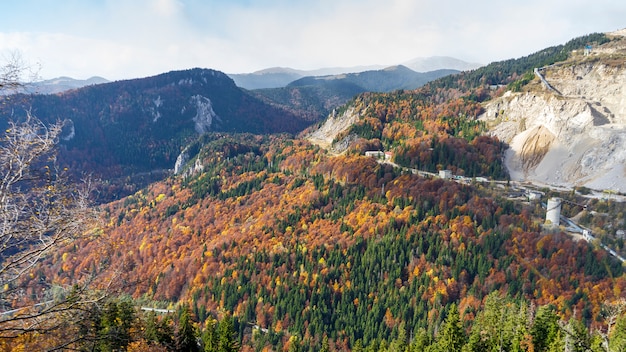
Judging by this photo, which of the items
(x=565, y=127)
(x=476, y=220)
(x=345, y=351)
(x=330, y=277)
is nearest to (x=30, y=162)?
(x=345, y=351)

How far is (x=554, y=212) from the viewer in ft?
253

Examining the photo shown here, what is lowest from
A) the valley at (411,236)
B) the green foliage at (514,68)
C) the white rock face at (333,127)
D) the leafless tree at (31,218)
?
the valley at (411,236)

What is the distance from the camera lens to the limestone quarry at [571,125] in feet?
307

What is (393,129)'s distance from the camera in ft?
451

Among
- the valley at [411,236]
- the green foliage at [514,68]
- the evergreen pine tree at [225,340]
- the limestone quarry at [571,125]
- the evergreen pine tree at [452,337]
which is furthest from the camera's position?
the green foliage at [514,68]

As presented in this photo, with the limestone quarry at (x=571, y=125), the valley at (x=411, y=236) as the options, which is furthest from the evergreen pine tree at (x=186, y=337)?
the limestone quarry at (x=571, y=125)

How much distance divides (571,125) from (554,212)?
38.7 metres

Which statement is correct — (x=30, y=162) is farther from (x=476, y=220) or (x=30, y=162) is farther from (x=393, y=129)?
(x=393, y=129)

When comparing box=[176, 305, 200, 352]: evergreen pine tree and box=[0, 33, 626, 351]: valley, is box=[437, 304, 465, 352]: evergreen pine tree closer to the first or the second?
box=[0, 33, 626, 351]: valley

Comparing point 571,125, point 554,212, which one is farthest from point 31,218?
point 571,125

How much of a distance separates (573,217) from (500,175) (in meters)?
23.4

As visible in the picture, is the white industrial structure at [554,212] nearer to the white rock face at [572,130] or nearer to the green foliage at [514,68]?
the white rock face at [572,130]

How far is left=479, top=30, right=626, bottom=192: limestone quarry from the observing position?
9356cm

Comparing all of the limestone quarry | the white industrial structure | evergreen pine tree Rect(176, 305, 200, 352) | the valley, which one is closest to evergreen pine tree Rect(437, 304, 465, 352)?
the valley
